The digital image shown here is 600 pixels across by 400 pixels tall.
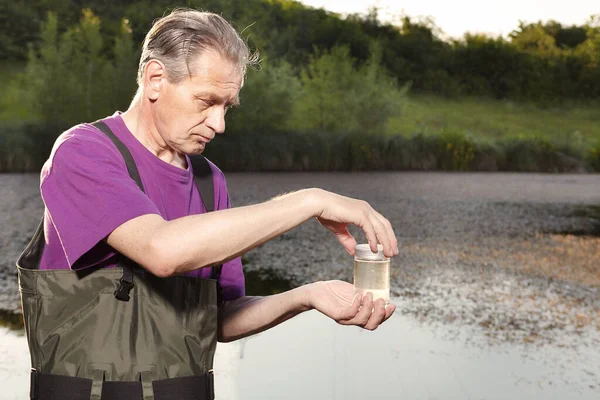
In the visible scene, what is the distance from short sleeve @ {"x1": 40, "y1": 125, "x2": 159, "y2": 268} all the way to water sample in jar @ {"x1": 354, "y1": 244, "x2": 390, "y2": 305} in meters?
0.57

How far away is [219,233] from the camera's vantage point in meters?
2.10

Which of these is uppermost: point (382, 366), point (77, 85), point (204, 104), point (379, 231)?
point (204, 104)

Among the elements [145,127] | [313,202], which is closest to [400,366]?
[145,127]

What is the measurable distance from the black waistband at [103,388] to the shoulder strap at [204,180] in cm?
49

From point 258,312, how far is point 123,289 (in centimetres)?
60

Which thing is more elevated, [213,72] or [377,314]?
[213,72]

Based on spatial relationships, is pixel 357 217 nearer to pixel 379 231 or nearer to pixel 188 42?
pixel 379 231

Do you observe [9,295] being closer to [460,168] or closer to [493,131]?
[460,168]

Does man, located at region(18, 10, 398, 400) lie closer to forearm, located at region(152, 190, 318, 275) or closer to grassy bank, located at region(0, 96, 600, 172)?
forearm, located at region(152, 190, 318, 275)

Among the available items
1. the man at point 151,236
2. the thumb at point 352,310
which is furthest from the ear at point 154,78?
the thumb at point 352,310

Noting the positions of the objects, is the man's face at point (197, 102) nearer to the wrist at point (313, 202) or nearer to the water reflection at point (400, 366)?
the wrist at point (313, 202)

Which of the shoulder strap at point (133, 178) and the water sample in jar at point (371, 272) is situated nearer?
the shoulder strap at point (133, 178)

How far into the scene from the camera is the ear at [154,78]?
2441mm

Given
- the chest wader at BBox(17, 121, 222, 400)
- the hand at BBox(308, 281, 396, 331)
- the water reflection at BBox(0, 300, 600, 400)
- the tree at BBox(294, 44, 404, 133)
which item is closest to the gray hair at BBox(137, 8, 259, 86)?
the chest wader at BBox(17, 121, 222, 400)
